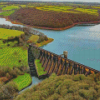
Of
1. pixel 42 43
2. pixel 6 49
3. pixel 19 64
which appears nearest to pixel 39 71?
pixel 19 64

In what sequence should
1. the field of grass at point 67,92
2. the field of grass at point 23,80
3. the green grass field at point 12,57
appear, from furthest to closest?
1. the green grass field at point 12,57
2. the field of grass at point 23,80
3. the field of grass at point 67,92

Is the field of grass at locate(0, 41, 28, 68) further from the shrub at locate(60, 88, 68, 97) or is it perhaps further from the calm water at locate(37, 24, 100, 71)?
the shrub at locate(60, 88, 68, 97)

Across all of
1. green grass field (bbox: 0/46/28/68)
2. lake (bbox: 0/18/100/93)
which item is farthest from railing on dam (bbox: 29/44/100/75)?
lake (bbox: 0/18/100/93)

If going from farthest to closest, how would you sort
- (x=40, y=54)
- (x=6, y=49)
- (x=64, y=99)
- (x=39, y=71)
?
(x=6, y=49) → (x=40, y=54) → (x=39, y=71) → (x=64, y=99)

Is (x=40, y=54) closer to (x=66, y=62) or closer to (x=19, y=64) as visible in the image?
(x=19, y=64)

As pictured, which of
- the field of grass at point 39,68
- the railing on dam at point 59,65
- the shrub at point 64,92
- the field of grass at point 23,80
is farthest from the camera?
the field of grass at point 39,68

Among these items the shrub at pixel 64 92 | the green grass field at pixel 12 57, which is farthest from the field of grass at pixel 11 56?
the shrub at pixel 64 92

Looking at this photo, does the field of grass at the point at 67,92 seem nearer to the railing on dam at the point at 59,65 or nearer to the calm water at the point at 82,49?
the railing on dam at the point at 59,65

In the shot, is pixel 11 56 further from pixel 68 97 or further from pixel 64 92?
pixel 68 97
